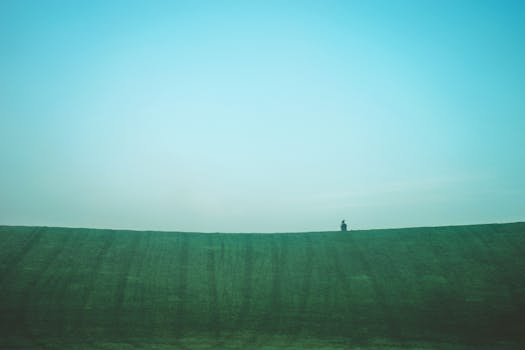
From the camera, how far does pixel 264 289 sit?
17141 mm

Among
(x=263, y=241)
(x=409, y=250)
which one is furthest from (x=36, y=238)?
(x=409, y=250)

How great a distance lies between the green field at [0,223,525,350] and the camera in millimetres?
13227

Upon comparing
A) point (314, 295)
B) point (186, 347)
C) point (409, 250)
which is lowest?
point (186, 347)

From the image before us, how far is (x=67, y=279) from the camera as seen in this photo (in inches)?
663

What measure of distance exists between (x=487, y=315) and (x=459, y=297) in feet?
4.36

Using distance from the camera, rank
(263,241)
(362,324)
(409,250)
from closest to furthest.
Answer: (362,324), (409,250), (263,241)

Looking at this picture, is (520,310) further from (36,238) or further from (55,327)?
(36,238)

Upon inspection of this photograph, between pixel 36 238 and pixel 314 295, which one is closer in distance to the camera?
pixel 314 295

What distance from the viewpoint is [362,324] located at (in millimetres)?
14430

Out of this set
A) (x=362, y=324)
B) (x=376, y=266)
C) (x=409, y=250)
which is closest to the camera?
(x=362, y=324)

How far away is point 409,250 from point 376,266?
86.2 inches

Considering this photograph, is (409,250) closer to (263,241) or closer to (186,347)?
(263,241)

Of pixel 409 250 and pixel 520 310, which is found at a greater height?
pixel 409 250

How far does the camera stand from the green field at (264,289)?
43.4 feet
